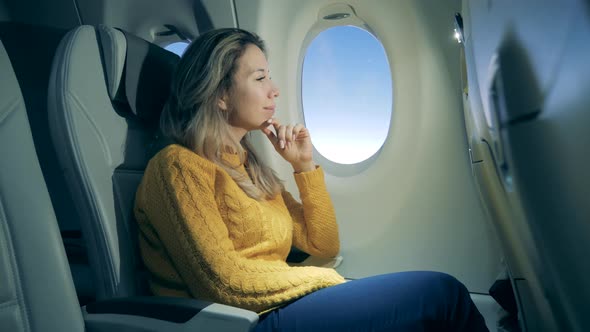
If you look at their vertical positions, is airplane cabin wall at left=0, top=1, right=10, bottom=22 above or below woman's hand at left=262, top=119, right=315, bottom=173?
above

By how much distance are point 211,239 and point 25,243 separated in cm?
41

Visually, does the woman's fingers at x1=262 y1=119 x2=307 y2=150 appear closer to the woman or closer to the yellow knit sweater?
the woman

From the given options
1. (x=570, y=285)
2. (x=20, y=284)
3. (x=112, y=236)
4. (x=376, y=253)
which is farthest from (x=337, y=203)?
(x=570, y=285)

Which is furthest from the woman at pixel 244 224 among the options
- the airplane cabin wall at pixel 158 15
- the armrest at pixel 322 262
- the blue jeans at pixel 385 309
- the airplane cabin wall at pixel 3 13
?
the airplane cabin wall at pixel 3 13

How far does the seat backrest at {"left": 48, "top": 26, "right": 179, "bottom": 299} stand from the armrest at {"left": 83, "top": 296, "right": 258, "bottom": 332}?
163 millimetres

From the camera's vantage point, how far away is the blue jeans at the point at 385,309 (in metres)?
1.13

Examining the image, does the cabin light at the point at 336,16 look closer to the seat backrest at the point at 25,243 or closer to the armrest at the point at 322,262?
the armrest at the point at 322,262

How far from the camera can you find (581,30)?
468 millimetres

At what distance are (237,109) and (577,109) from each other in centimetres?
127

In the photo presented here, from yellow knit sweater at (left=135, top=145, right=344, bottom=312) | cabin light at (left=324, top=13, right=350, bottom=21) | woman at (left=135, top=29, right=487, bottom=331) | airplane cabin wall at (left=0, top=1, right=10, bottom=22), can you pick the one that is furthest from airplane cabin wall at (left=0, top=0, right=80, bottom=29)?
yellow knit sweater at (left=135, top=145, right=344, bottom=312)

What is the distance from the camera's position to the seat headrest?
149 cm

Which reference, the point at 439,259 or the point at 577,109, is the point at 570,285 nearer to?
the point at 577,109

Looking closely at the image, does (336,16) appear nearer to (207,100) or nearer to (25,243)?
(207,100)

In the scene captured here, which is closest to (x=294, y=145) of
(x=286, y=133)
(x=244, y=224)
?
(x=286, y=133)
